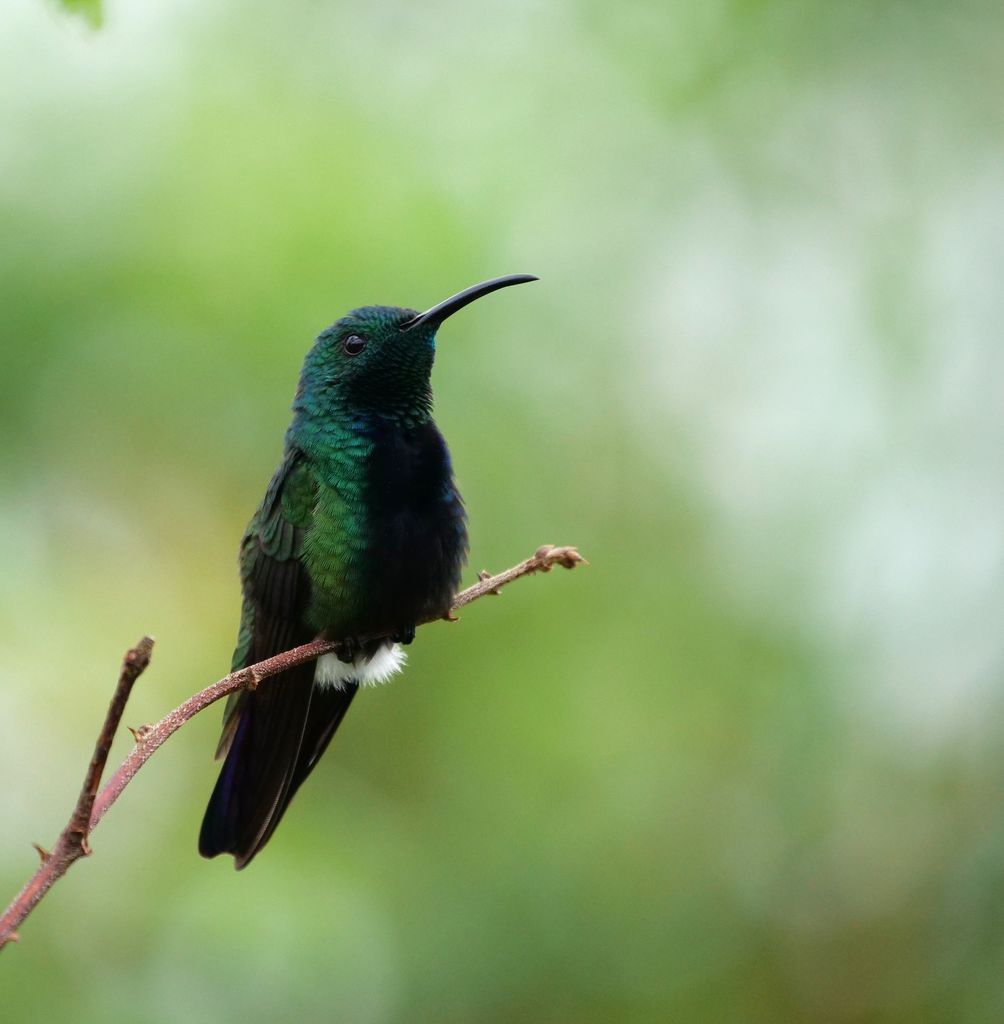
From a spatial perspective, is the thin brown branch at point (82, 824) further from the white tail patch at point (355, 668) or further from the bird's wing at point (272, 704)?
the white tail patch at point (355, 668)

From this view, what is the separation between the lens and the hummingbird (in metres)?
3.24

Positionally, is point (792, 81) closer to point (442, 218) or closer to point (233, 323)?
point (442, 218)

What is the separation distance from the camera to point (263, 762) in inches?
128

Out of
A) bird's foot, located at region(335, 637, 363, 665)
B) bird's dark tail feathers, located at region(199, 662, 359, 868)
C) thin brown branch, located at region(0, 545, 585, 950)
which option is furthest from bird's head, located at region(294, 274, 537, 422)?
thin brown branch, located at region(0, 545, 585, 950)

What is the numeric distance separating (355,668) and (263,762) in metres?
0.36

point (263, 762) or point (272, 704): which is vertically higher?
point (272, 704)

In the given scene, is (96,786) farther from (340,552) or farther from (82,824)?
(340,552)

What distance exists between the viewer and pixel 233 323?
612 cm

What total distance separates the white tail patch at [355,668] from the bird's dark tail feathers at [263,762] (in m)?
0.07

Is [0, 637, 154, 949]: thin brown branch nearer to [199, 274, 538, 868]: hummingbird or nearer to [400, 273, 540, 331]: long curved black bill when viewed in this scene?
[199, 274, 538, 868]: hummingbird

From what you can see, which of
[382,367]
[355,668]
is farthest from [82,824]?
[382,367]

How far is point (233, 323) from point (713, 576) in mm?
2924

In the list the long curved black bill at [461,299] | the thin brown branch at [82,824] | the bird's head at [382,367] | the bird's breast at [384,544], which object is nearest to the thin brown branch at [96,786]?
the thin brown branch at [82,824]

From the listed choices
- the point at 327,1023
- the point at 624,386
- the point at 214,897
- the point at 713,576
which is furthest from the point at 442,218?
the point at 327,1023
